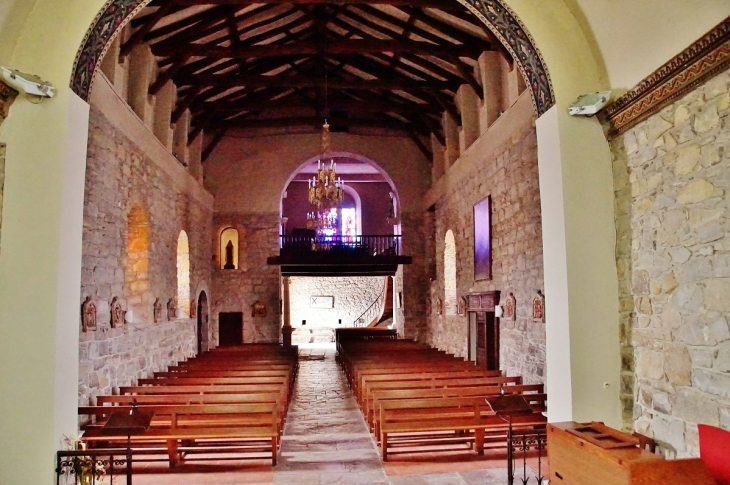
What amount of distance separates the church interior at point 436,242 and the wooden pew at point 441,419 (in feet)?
0.13

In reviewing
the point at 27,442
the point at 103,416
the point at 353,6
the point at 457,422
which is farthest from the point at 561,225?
the point at 353,6

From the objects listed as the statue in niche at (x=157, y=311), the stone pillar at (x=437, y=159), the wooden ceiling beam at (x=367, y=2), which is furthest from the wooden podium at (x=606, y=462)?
the stone pillar at (x=437, y=159)

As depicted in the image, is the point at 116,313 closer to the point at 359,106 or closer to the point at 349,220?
the point at 359,106

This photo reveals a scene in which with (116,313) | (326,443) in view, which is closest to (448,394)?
(326,443)

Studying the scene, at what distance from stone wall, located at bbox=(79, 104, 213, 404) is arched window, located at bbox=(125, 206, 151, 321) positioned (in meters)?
0.02

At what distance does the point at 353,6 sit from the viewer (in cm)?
1057

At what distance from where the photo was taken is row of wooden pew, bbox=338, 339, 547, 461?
19.6ft

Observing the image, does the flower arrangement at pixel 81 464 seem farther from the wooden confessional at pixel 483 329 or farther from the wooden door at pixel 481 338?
the wooden door at pixel 481 338

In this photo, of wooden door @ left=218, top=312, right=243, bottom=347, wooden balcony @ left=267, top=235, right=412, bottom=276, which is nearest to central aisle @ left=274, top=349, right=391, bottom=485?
wooden door @ left=218, top=312, right=243, bottom=347

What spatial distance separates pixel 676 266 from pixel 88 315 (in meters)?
6.29

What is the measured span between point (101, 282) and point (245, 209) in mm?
8537

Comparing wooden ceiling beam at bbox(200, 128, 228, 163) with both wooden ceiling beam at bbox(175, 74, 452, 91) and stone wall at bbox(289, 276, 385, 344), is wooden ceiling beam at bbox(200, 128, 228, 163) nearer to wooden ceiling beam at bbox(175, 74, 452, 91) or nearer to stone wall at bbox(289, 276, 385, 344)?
wooden ceiling beam at bbox(175, 74, 452, 91)

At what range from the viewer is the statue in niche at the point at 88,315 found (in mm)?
6766

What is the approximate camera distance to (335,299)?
23.1 metres
